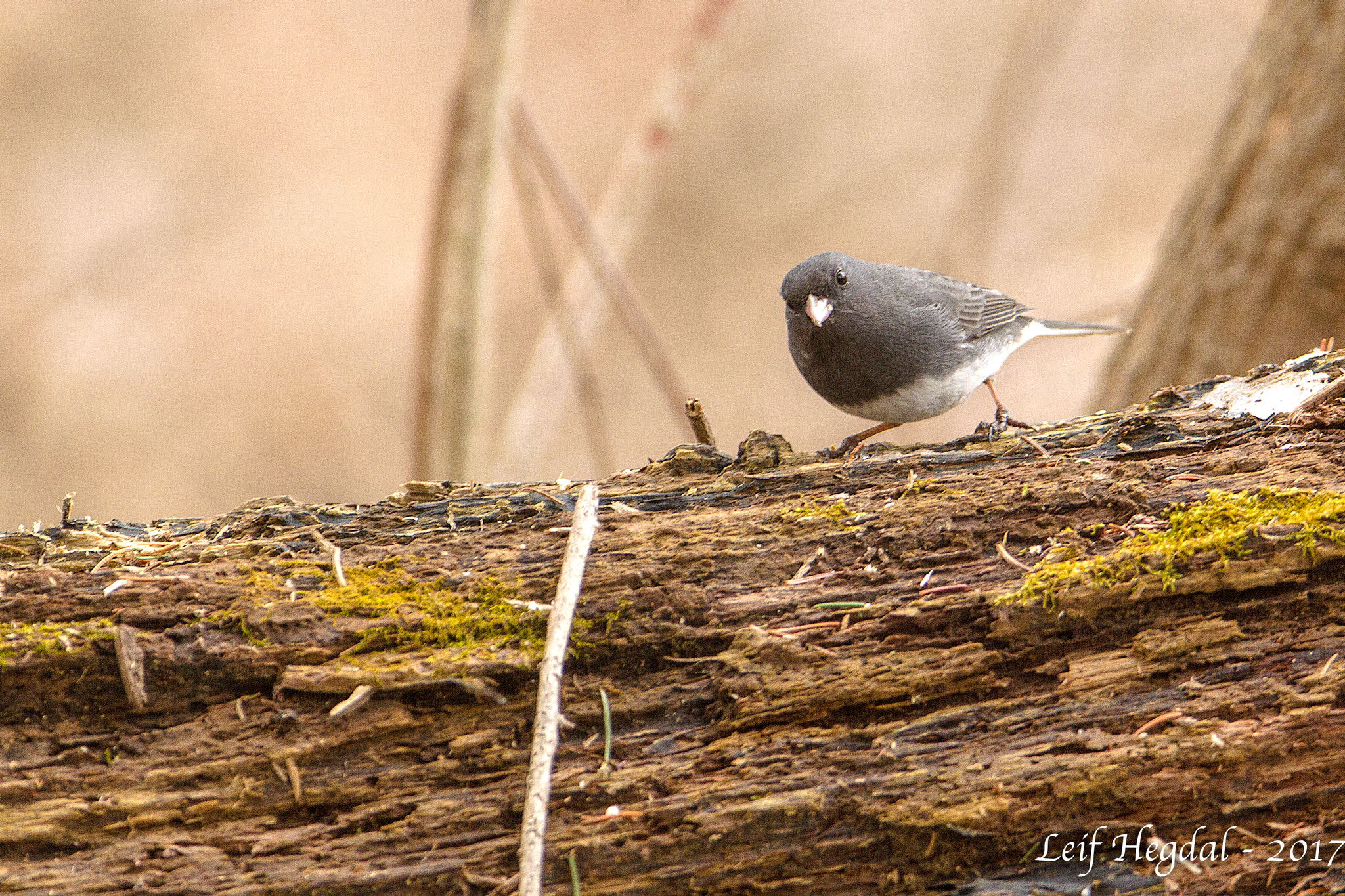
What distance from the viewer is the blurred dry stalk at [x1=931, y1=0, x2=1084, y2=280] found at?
566 cm

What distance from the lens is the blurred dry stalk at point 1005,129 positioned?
5656 mm

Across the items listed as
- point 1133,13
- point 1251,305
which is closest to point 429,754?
point 1251,305

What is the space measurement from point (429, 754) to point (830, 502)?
38.1 inches

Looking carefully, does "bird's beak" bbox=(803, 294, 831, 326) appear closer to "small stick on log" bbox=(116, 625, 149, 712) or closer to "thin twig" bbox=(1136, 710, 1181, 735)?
"thin twig" bbox=(1136, 710, 1181, 735)

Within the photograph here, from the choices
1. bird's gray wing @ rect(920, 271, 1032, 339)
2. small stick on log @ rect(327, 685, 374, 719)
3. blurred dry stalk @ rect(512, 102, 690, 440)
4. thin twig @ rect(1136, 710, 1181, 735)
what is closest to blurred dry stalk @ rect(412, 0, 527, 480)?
blurred dry stalk @ rect(512, 102, 690, 440)

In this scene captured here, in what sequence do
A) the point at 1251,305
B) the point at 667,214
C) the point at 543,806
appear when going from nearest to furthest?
1. the point at 543,806
2. the point at 1251,305
3. the point at 667,214

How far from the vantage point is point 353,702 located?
1.80 meters

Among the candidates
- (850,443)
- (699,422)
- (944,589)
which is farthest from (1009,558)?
(850,443)

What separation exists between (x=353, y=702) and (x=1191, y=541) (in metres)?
1.58

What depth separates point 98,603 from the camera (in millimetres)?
1904

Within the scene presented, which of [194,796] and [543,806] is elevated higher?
[194,796]

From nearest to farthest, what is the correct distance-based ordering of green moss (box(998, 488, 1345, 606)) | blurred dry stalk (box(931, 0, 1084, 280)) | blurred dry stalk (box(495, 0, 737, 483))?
green moss (box(998, 488, 1345, 606)) → blurred dry stalk (box(495, 0, 737, 483)) → blurred dry stalk (box(931, 0, 1084, 280))

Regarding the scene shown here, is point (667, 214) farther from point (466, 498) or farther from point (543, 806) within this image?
point (543, 806)

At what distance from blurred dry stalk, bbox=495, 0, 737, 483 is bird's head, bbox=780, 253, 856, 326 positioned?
1.38 m
